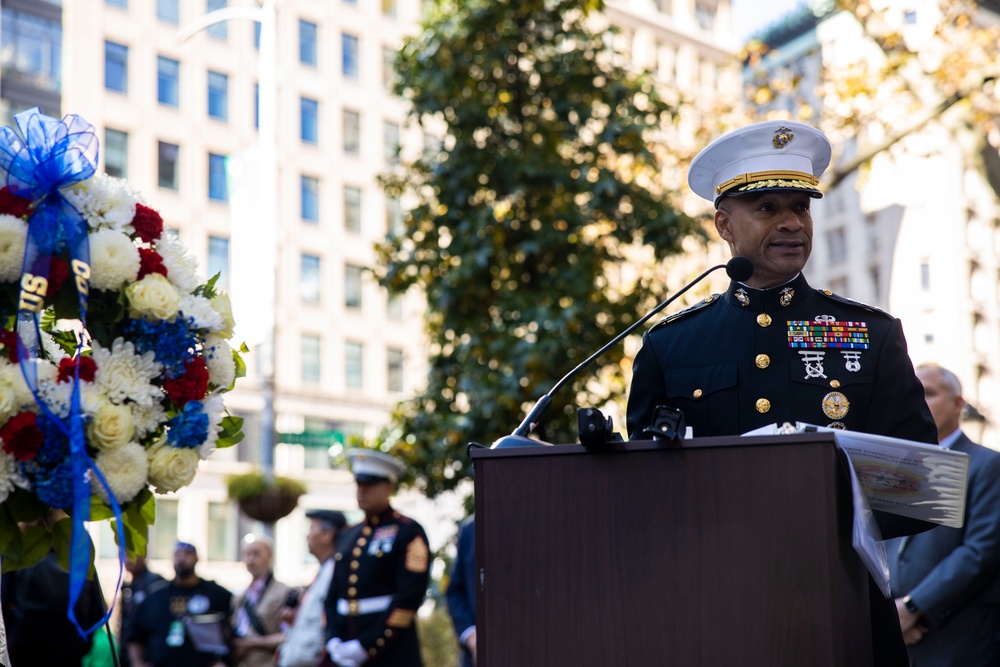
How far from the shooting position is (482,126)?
1127 cm

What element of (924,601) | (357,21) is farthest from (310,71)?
(924,601)

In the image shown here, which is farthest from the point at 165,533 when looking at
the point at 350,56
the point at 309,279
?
the point at 350,56

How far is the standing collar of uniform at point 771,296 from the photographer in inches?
136

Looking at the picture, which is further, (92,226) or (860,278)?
(860,278)

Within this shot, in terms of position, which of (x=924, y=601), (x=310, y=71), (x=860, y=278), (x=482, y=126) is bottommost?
(x=924, y=601)

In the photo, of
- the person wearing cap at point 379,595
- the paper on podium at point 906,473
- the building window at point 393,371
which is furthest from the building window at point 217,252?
the paper on podium at point 906,473

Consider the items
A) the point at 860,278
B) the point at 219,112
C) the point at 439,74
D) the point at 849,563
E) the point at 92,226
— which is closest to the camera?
the point at 849,563

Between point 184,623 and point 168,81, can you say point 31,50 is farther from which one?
point 184,623

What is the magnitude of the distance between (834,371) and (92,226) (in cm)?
188

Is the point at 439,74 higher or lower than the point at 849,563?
higher

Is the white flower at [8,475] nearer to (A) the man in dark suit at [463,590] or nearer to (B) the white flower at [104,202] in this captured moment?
(B) the white flower at [104,202]

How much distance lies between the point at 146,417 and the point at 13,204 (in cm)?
59

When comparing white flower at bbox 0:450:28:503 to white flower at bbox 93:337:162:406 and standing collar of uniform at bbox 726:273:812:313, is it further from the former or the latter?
standing collar of uniform at bbox 726:273:812:313

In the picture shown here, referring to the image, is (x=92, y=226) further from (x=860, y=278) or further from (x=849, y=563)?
(x=860, y=278)
